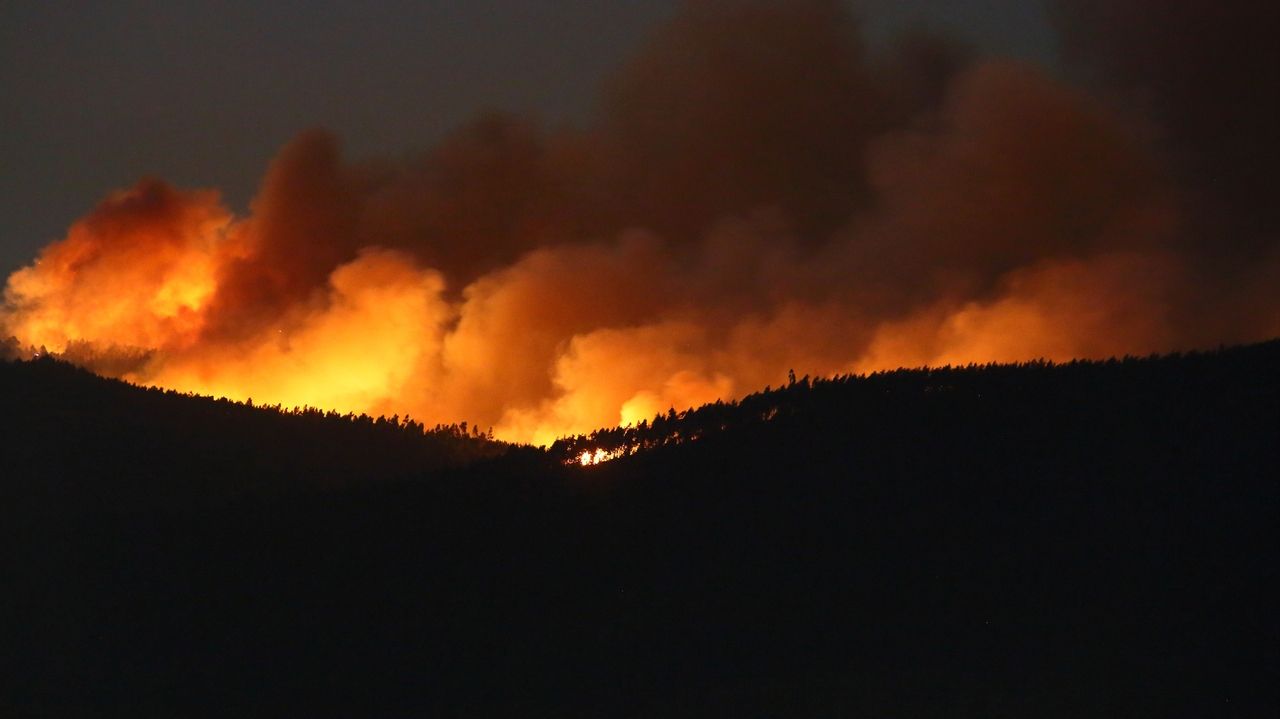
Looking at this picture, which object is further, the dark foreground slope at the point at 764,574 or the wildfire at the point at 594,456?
the wildfire at the point at 594,456

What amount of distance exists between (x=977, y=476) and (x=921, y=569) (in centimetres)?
246

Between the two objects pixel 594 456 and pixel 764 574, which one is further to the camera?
pixel 594 456

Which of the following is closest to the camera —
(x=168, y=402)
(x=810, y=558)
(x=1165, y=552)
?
(x=1165, y=552)

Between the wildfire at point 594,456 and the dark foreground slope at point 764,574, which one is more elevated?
the wildfire at point 594,456

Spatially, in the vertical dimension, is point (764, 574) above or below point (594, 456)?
below

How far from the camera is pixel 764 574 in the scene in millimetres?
25109

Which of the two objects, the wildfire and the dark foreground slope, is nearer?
the dark foreground slope

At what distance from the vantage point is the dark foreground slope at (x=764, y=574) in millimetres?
21594

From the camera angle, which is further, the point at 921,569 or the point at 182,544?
the point at 182,544

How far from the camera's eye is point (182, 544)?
99.3 feet

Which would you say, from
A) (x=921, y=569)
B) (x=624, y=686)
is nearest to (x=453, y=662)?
(x=624, y=686)

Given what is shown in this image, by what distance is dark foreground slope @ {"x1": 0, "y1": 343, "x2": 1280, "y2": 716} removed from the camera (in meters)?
21.6

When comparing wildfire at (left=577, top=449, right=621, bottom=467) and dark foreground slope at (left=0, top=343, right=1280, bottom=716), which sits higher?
wildfire at (left=577, top=449, right=621, bottom=467)

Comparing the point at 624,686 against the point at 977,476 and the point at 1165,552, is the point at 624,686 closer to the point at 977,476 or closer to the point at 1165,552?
the point at 977,476
